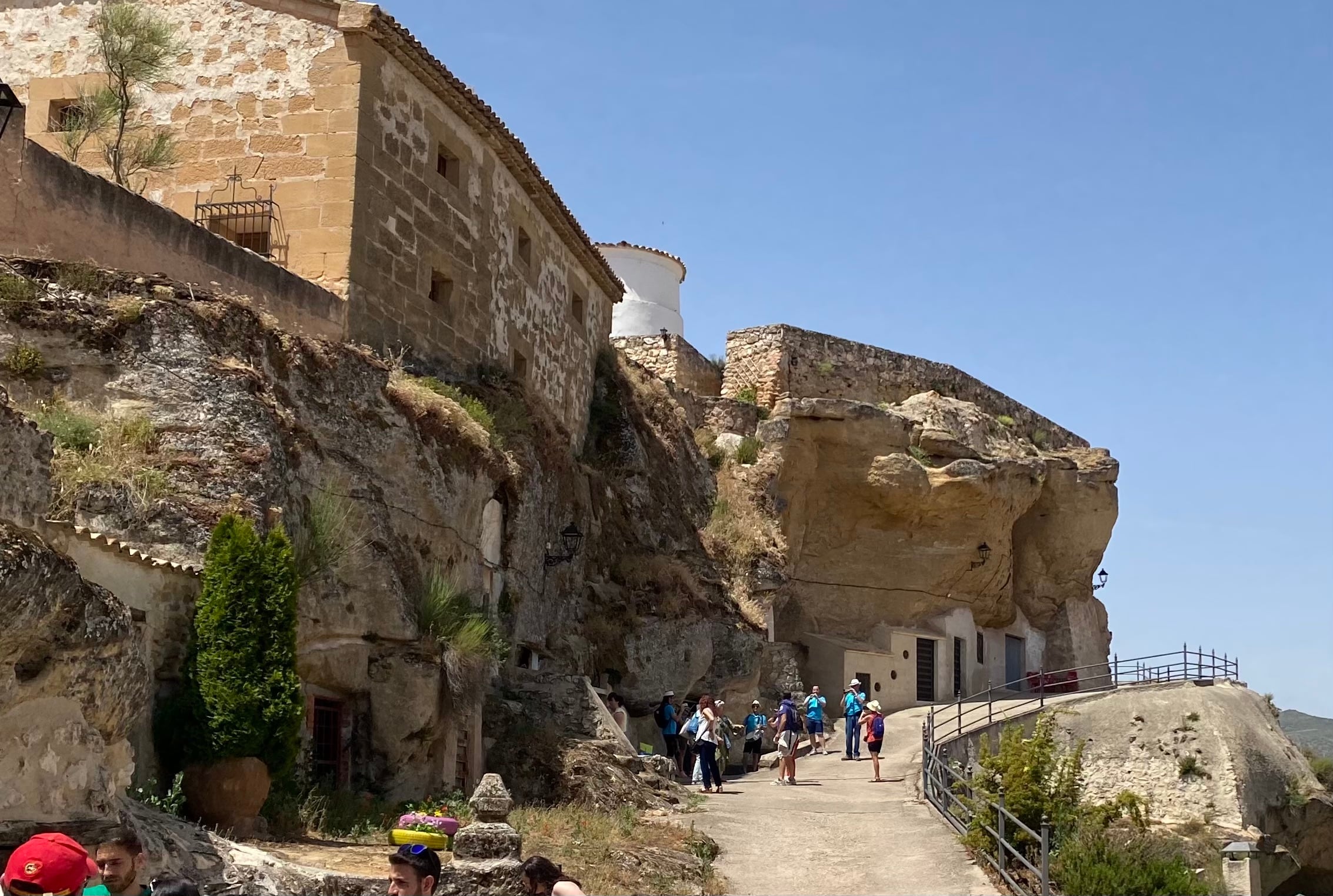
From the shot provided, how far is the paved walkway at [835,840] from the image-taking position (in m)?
15.6

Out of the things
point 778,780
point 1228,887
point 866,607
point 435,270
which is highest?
point 435,270

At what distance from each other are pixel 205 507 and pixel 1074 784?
10.6 m

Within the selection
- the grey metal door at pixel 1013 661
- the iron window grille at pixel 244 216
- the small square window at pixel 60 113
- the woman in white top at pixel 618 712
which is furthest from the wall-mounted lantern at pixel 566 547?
the grey metal door at pixel 1013 661

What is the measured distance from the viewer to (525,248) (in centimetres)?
2583

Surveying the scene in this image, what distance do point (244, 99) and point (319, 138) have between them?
135cm

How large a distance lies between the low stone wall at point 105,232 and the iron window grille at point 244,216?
2100 mm

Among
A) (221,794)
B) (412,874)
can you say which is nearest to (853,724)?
(221,794)

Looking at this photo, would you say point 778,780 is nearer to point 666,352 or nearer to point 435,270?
point 435,270

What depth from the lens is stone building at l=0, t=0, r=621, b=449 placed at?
2055 centimetres

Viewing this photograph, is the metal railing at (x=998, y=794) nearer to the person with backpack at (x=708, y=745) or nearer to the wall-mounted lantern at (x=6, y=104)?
the person with backpack at (x=708, y=745)

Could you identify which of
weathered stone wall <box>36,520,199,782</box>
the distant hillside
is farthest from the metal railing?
the distant hillside

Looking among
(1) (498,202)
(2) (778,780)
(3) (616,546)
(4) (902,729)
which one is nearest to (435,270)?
(1) (498,202)

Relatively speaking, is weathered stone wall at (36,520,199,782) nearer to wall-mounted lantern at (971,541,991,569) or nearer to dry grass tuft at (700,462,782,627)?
dry grass tuft at (700,462,782,627)

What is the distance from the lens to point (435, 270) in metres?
22.4
